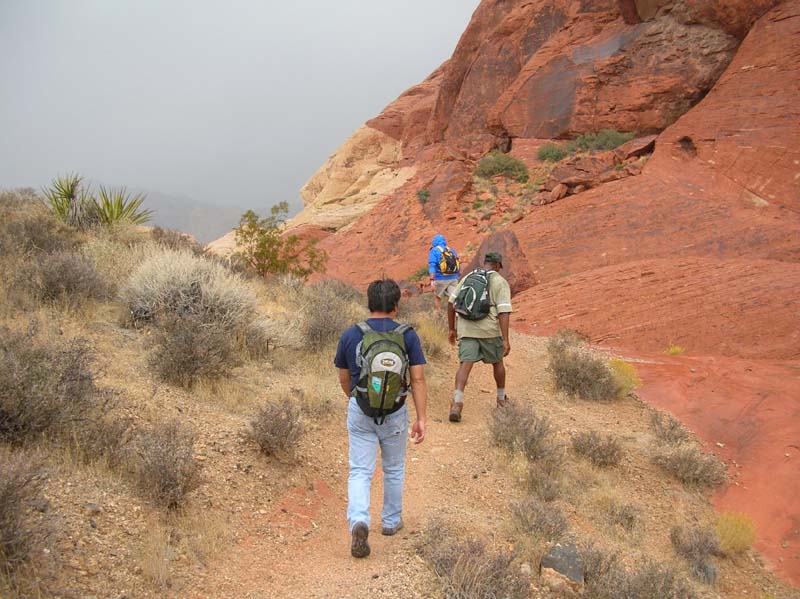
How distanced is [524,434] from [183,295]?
14.0ft

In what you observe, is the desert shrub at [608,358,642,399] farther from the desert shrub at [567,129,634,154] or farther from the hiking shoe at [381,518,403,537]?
the desert shrub at [567,129,634,154]

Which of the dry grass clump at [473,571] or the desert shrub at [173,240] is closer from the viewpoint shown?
the dry grass clump at [473,571]

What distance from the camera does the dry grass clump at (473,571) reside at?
3.08 meters

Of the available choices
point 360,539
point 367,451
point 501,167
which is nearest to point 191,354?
point 367,451

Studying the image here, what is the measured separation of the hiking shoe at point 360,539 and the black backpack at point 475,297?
3022 mm

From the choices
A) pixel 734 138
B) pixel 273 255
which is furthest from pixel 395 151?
pixel 273 255

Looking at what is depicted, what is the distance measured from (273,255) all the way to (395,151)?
24697 mm

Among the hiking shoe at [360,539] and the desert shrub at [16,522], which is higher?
the desert shrub at [16,522]

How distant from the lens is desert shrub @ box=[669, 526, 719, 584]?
4.38 m

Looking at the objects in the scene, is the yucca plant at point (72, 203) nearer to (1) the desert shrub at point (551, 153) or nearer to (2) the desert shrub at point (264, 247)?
(2) the desert shrub at point (264, 247)

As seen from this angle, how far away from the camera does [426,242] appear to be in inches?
869

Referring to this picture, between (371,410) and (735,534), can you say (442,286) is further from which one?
(371,410)

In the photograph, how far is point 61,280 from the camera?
636 cm

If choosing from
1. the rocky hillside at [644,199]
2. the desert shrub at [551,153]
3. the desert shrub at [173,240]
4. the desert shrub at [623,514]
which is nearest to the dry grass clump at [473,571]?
the desert shrub at [623,514]
